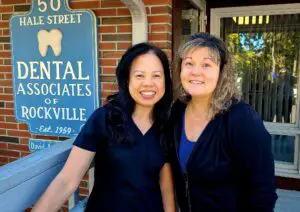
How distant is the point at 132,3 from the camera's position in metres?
2.34

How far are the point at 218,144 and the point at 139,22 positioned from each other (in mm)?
1385

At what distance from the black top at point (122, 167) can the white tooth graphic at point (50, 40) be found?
A: 1.52 m

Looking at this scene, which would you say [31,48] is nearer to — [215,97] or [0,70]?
[0,70]

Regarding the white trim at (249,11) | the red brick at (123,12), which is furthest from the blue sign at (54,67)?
the white trim at (249,11)

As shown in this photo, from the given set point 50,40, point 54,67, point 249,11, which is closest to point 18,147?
point 54,67

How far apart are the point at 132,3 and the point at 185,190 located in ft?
4.60

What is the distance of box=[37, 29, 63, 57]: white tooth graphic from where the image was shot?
281 centimetres

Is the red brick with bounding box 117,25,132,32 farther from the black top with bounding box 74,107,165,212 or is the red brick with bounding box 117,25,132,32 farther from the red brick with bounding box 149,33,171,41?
the black top with bounding box 74,107,165,212

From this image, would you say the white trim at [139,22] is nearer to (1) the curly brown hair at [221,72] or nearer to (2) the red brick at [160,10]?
(2) the red brick at [160,10]

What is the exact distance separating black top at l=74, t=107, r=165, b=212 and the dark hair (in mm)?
31

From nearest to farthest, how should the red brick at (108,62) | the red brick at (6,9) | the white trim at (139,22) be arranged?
the white trim at (139,22), the red brick at (108,62), the red brick at (6,9)

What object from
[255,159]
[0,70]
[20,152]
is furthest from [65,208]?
[255,159]

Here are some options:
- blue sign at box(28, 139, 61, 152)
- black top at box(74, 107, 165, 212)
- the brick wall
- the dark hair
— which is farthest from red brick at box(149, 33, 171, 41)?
blue sign at box(28, 139, 61, 152)

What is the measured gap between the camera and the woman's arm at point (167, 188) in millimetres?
1621
